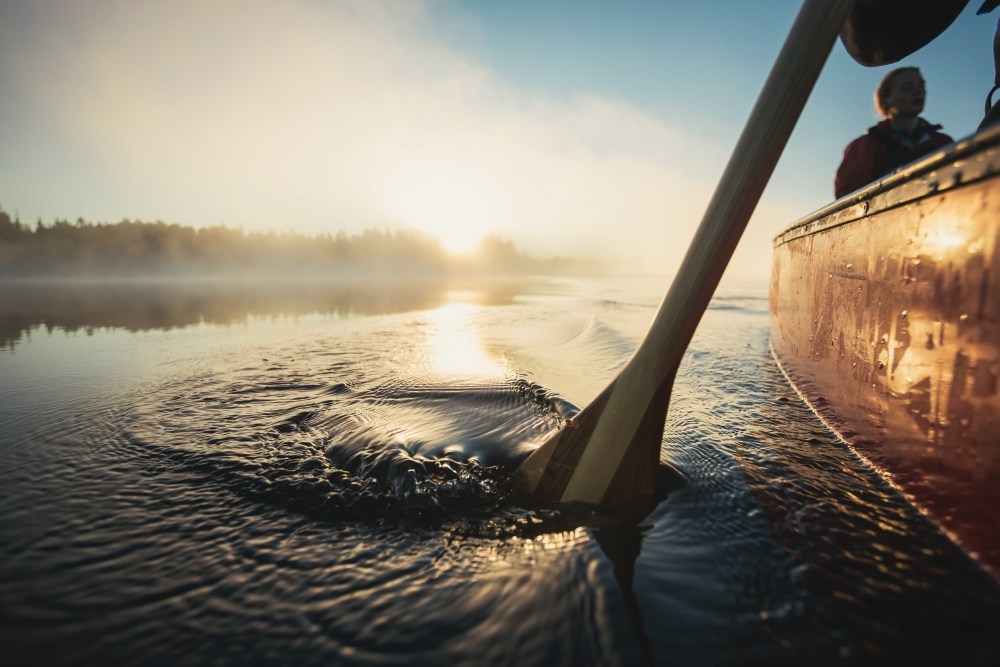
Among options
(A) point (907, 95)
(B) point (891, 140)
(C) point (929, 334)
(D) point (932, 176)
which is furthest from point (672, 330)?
(A) point (907, 95)

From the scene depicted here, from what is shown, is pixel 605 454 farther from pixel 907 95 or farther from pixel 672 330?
pixel 907 95

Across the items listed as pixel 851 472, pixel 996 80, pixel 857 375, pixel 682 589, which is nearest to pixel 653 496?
A: pixel 682 589

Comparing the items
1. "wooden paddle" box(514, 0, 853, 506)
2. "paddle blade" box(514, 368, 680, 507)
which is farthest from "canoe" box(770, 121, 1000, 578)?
"paddle blade" box(514, 368, 680, 507)

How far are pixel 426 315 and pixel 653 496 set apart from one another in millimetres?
9511

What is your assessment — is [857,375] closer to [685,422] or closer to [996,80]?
[685,422]

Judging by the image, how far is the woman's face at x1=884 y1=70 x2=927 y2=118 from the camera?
163 inches

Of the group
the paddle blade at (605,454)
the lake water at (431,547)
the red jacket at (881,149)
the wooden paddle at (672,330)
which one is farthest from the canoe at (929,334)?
the red jacket at (881,149)

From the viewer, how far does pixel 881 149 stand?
4320 millimetres

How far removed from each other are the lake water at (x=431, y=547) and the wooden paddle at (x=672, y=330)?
0.18m

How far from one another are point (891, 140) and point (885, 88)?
57cm

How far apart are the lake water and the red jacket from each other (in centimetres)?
263

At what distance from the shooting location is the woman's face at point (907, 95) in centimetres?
415

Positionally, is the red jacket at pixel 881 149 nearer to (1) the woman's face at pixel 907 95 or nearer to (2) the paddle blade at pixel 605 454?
(1) the woman's face at pixel 907 95

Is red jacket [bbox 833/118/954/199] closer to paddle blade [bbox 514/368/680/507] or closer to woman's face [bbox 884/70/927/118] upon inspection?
woman's face [bbox 884/70/927/118]
